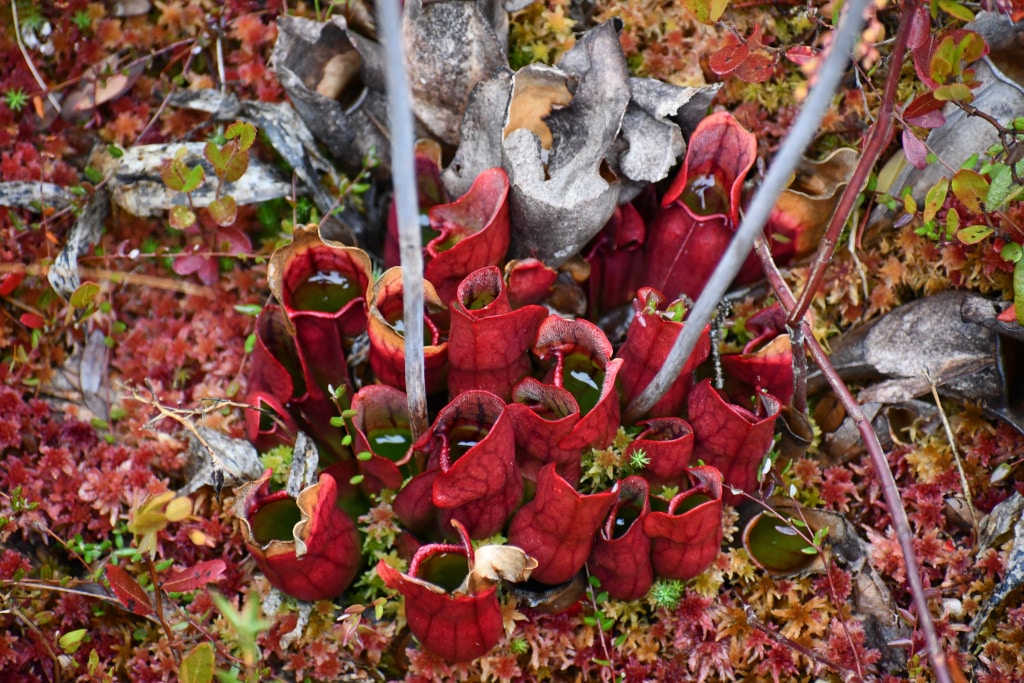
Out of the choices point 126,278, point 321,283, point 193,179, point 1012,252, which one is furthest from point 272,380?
point 1012,252

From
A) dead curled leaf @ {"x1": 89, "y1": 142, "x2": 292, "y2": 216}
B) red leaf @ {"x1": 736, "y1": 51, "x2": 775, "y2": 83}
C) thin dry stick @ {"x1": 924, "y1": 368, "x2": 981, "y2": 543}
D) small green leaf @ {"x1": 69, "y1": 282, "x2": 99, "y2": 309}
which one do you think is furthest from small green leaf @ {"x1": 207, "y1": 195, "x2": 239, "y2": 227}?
thin dry stick @ {"x1": 924, "y1": 368, "x2": 981, "y2": 543}

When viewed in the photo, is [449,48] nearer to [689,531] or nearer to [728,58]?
[728,58]

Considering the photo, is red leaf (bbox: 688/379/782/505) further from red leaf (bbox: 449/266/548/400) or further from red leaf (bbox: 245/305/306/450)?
red leaf (bbox: 245/305/306/450)

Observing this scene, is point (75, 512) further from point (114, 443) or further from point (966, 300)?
point (966, 300)

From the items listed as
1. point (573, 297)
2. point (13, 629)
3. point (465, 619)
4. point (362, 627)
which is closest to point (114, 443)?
point (13, 629)

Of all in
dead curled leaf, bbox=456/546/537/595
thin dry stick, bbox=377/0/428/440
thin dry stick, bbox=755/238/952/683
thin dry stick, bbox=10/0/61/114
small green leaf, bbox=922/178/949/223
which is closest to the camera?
thin dry stick, bbox=377/0/428/440

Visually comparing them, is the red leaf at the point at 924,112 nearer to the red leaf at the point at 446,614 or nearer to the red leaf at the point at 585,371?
the red leaf at the point at 585,371

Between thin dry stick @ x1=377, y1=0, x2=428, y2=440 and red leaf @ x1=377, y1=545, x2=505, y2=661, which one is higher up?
thin dry stick @ x1=377, y1=0, x2=428, y2=440
